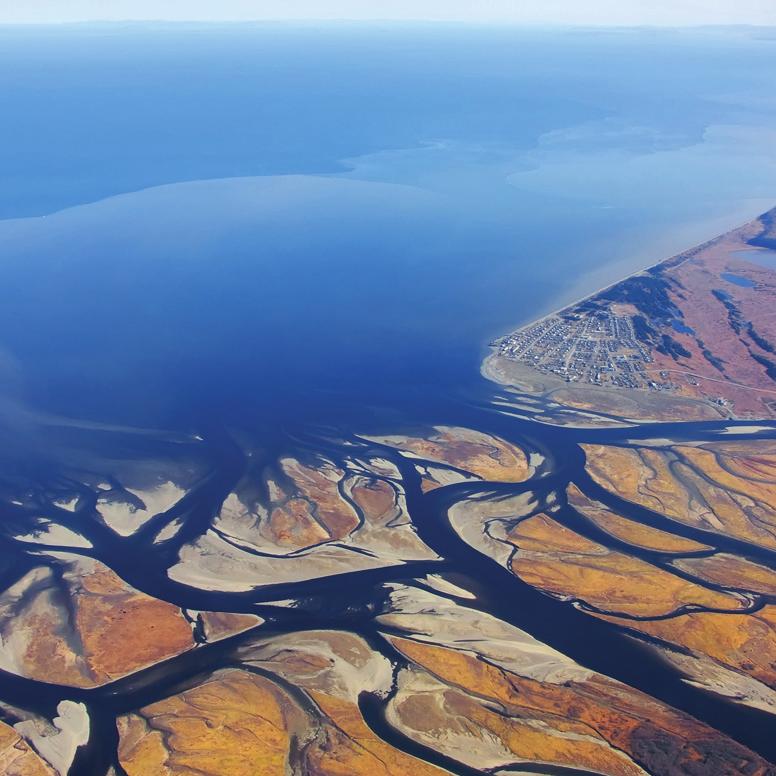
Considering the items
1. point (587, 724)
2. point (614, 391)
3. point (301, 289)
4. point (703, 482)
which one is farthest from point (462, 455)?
point (301, 289)

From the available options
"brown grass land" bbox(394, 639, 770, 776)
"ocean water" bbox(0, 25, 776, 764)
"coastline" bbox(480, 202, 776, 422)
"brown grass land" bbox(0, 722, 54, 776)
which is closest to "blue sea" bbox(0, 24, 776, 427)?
"ocean water" bbox(0, 25, 776, 764)

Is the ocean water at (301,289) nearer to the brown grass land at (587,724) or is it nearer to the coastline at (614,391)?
the brown grass land at (587,724)

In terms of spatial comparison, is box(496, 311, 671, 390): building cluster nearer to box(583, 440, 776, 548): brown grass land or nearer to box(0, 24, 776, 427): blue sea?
box(0, 24, 776, 427): blue sea

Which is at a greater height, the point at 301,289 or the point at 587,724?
the point at 301,289

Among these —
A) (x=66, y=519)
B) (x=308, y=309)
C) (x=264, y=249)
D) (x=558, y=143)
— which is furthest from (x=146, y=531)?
(x=558, y=143)

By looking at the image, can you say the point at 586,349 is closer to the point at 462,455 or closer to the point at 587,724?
the point at 462,455

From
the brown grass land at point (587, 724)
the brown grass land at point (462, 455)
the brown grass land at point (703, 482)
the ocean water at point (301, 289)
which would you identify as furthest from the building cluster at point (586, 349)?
the brown grass land at point (587, 724)

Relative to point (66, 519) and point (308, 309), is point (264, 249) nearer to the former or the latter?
point (308, 309)
